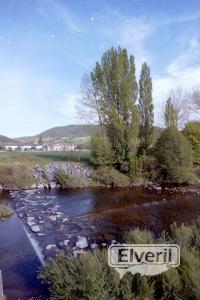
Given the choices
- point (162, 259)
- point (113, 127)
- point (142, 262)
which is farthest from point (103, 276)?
point (113, 127)

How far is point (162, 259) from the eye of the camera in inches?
158

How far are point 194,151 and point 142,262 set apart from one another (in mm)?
16878

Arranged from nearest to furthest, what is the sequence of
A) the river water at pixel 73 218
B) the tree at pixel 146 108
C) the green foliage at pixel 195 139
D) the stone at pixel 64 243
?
the river water at pixel 73 218
the stone at pixel 64 243
the green foliage at pixel 195 139
the tree at pixel 146 108

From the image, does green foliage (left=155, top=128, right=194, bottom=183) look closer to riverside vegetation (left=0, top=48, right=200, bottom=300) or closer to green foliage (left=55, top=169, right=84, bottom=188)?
riverside vegetation (left=0, top=48, right=200, bottom=300)

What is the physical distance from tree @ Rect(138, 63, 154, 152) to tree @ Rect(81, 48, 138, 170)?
1.03 meters

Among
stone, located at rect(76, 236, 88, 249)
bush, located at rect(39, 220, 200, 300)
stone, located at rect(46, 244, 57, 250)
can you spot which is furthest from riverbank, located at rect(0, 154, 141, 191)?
bush, located at rect(39, 220, 200, 300)

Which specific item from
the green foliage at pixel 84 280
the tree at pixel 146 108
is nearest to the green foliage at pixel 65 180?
the tree at pixel 146 108

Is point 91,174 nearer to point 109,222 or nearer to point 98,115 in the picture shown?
point 98,115

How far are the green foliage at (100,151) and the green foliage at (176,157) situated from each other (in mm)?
3685

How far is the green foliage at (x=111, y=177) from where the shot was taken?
57.9ft

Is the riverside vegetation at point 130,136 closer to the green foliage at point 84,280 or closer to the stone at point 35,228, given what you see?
the stone at point 35,228

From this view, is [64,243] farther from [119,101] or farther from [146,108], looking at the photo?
→ [146,108]

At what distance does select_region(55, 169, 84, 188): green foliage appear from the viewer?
16.7m

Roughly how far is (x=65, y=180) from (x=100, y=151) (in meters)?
3.40
